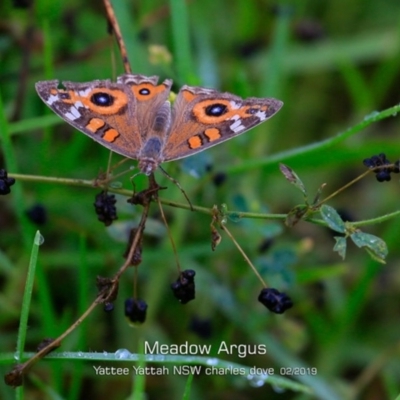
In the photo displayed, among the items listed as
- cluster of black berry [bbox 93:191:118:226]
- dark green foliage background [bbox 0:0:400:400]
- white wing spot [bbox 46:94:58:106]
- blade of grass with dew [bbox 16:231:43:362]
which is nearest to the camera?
blade of grass with dew [bbox 16:231:43:362]

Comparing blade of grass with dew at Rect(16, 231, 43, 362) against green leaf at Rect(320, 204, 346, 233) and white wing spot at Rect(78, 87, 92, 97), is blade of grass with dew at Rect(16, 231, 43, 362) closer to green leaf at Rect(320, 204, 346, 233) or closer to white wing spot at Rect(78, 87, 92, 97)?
white wing spot at Rect(78, 87, 92, 97)

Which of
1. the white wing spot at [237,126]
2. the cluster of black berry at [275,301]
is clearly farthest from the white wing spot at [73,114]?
the cluster of black berry at [275,301]

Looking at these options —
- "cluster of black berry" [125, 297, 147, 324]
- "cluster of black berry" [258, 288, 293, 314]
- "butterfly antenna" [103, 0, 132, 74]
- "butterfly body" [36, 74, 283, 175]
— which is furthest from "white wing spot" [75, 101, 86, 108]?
"cluster of black berry" [258, 288, 293, 314]

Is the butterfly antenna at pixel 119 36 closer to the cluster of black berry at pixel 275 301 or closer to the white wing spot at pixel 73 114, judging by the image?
the white wing spot at pixel 73 114

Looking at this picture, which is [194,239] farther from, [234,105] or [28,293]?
[28,293]

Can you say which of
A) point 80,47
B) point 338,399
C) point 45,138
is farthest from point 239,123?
point 80,47

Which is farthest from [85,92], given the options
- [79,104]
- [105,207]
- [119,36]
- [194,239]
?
[194,239]
